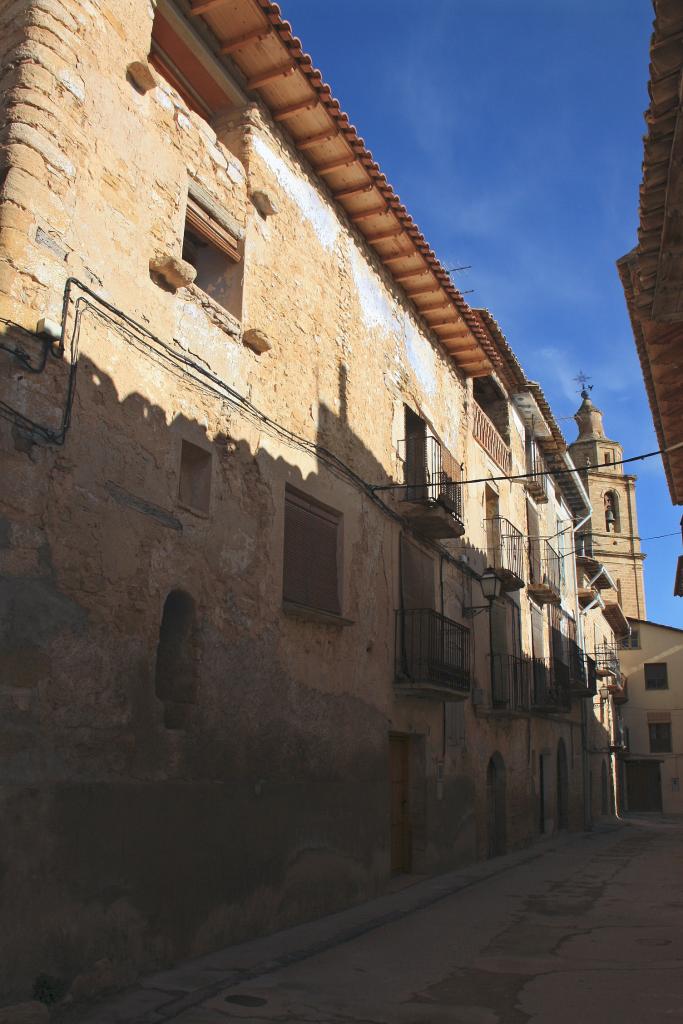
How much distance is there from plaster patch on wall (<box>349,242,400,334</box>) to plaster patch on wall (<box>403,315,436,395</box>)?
21.4 inches

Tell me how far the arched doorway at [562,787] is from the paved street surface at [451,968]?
11573mm

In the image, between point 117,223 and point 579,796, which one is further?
point 579,796

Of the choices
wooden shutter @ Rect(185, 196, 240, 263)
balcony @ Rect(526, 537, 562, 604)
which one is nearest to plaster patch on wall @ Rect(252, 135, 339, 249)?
wooden shutter @ Rect(185, 196, 240, 263)

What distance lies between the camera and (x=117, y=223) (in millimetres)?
7395

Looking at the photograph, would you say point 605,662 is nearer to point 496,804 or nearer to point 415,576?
point 496,804

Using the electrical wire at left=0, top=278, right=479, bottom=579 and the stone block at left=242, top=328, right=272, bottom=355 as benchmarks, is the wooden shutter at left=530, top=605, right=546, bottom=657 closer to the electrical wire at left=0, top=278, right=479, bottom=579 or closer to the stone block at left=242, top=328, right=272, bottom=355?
the electrical wire at left=0, top=278, right=479, bottom=579

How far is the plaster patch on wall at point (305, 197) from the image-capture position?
10.1 m

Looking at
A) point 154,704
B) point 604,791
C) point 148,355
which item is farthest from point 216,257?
point 604,791

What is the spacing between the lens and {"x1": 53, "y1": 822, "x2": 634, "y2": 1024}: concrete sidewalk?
5.77m

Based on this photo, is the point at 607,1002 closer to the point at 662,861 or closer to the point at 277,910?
the point at 277,910

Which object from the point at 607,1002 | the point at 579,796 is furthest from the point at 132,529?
the point at 579,796

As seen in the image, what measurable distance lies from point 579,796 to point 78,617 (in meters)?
21.8

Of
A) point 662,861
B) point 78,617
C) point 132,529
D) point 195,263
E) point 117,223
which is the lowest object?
point 662,861

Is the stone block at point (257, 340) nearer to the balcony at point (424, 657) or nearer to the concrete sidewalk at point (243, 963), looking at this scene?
the balcony at point (424, 657)
